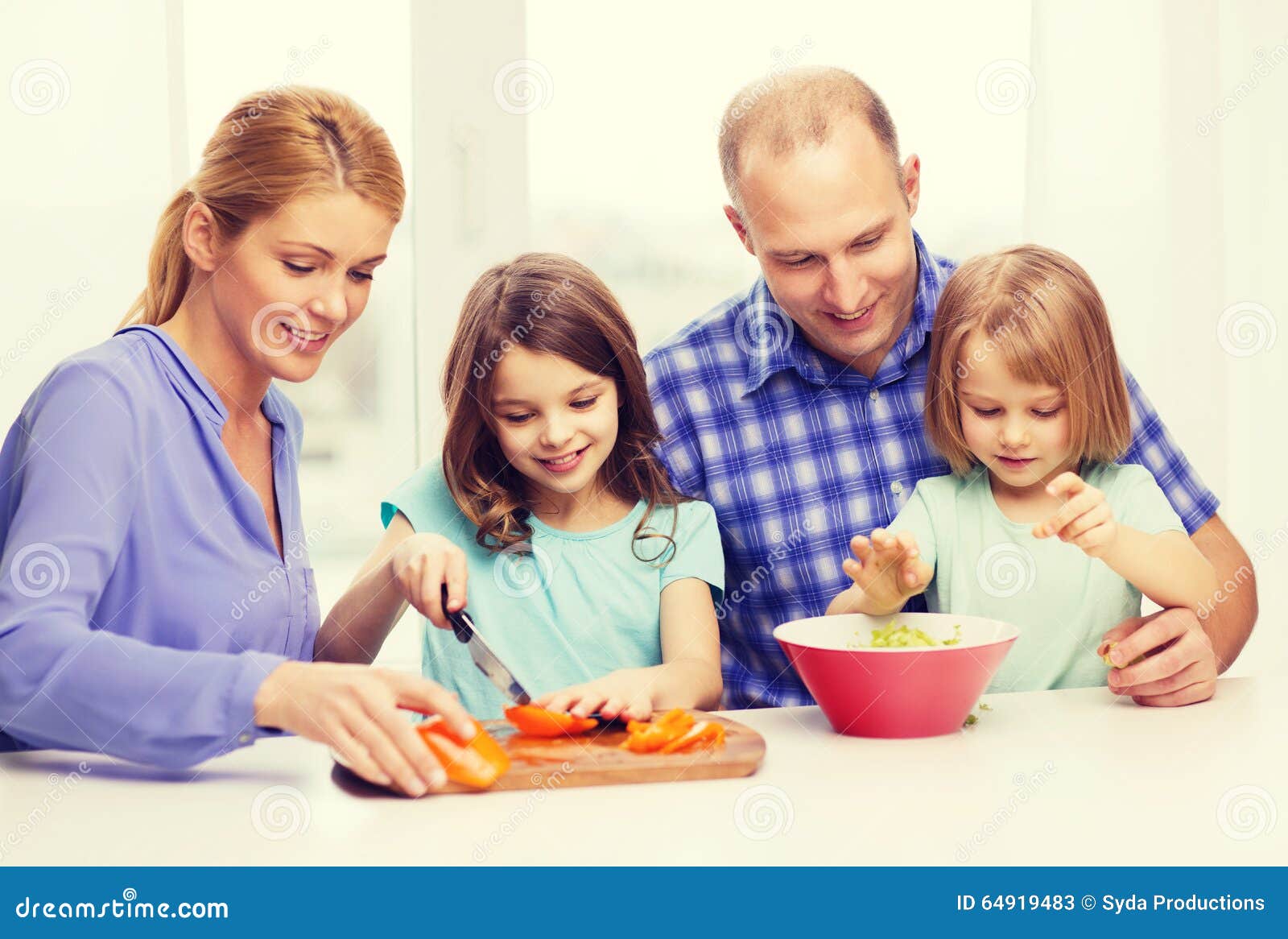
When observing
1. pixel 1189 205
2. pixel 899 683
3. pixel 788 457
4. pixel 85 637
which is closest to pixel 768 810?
pixel 899 683

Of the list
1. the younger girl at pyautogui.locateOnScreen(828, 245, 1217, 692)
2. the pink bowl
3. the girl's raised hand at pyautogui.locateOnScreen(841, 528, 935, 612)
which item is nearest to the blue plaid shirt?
the younger girl at pyautogui.locateOnScreen(828, 245, 1217, 692)

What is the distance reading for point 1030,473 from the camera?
1594 millimetres

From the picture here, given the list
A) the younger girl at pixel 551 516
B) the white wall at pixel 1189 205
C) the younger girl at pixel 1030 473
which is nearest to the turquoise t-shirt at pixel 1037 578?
the younger girl at pixel 1030 473

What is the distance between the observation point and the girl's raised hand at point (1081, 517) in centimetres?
129

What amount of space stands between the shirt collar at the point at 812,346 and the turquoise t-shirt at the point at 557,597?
0.33m

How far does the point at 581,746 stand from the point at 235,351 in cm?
67

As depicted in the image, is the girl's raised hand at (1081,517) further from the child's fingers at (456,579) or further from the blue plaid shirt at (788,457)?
the child's fingers at (456,579)

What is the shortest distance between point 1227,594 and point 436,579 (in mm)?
1070

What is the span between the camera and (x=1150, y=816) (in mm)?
1010

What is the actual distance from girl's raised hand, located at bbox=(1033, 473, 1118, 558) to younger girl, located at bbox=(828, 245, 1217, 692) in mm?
179

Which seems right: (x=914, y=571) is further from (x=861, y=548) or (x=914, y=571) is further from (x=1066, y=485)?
(x=1066, y=485)

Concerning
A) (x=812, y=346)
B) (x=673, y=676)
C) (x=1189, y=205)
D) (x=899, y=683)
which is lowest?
(x=673, y=676)

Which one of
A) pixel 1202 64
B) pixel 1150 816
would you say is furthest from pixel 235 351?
pixel 1202 64
